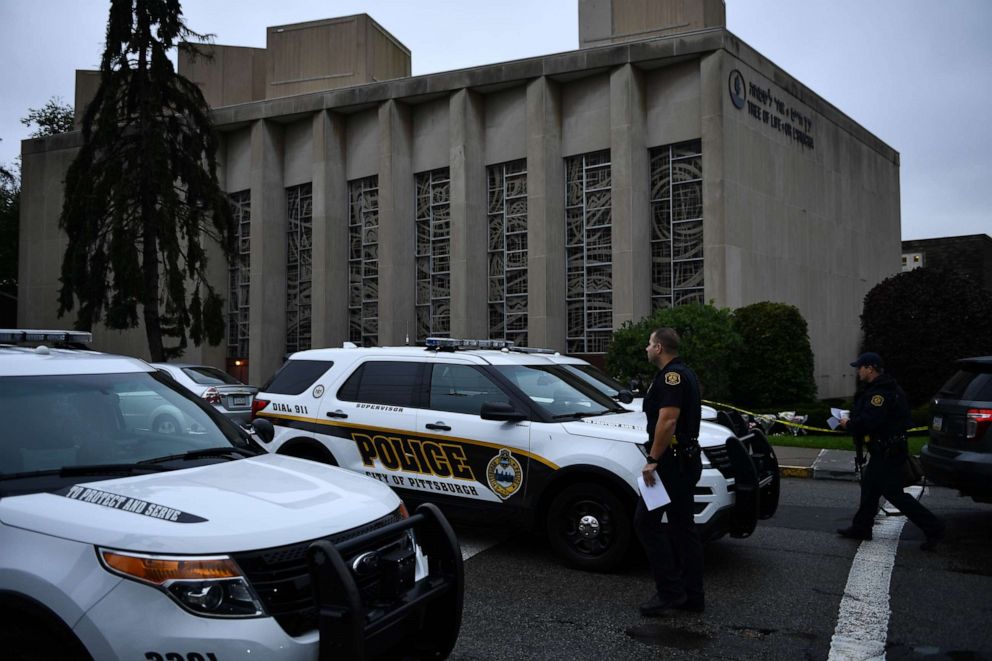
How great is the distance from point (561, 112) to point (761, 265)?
7756mm

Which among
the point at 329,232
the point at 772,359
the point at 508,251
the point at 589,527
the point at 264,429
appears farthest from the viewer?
the point at 329,232

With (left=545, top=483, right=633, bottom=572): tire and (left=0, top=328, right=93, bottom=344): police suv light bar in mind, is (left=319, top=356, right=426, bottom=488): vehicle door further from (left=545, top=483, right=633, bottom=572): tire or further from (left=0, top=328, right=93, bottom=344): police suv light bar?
(left=0, top=328, right=93, bottom=344): police suv light bar

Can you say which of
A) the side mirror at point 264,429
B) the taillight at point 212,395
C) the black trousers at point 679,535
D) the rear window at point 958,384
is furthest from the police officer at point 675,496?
the taillight at point 212,395

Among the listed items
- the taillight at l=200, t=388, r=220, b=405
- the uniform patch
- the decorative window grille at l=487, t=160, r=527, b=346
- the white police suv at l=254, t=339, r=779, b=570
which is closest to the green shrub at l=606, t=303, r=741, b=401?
the decorative window grille at l=487, t=160, r=527, b=346

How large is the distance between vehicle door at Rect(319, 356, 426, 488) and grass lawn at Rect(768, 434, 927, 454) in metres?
9.02

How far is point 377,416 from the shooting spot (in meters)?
7.35

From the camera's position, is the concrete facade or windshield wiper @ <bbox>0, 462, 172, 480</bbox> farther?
the concrete facade

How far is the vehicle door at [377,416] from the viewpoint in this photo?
7176 mm

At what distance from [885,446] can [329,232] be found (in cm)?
2412

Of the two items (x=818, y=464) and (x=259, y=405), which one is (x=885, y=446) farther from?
(x=259, y=405)

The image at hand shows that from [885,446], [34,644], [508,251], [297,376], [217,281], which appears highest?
[508,251]

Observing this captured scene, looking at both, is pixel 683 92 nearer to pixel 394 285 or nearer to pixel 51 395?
pixel 394 285

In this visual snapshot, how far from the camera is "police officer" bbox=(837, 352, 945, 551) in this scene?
22.8ft

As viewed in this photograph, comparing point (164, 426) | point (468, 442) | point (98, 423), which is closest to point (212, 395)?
point (468, 442)
